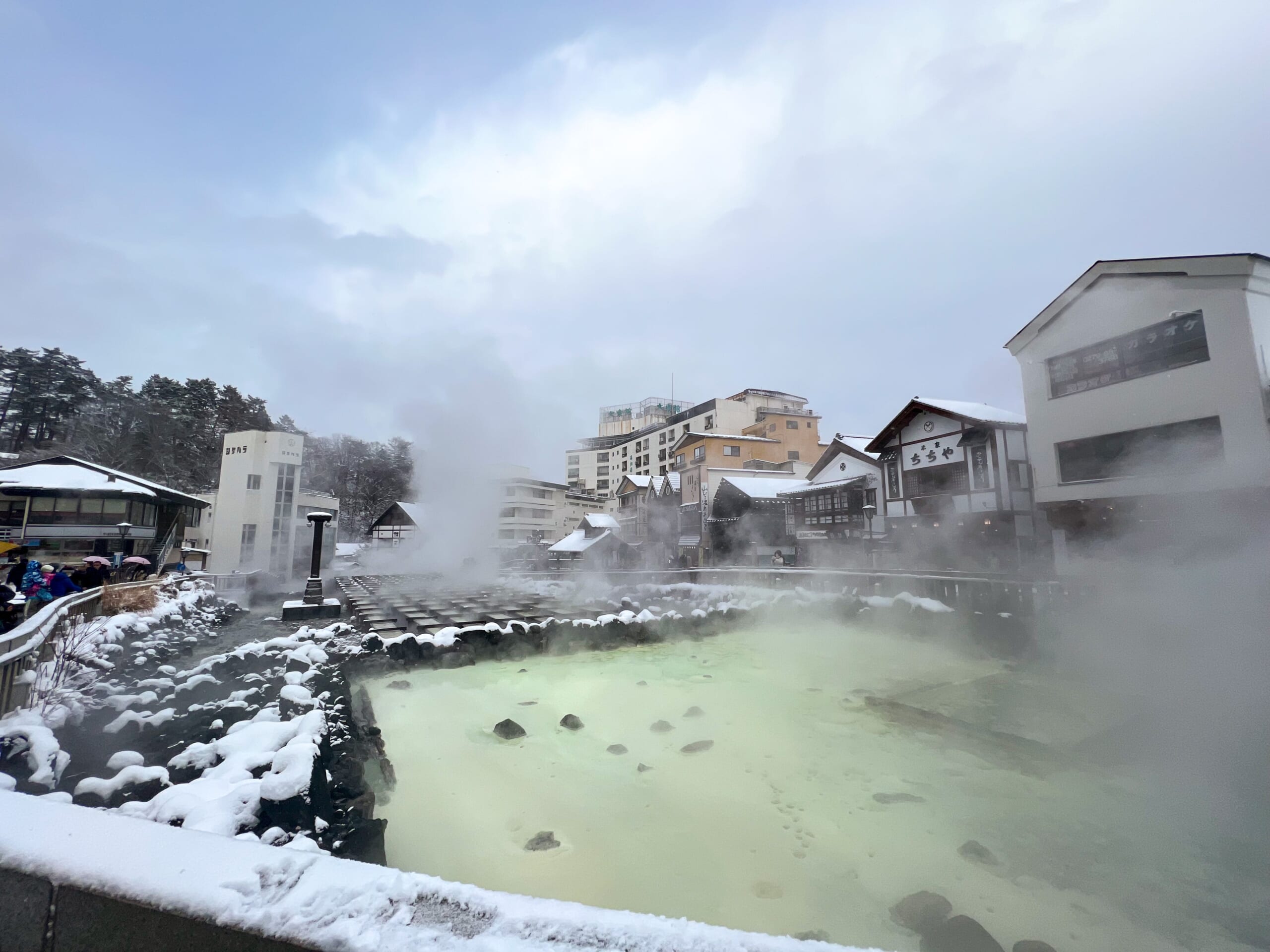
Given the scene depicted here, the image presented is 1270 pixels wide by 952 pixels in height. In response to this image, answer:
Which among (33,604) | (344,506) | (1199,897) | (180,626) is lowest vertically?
(1199,897)

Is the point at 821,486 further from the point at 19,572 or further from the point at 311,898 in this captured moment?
the point at 19,572

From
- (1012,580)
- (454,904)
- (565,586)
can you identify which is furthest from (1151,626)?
(565,586)

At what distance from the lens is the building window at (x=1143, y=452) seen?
11.0m

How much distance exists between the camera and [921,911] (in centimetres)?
369

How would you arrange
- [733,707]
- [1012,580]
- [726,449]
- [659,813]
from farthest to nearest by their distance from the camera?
1. [726,449]
2. [1012,580]
3. [733,707]
4. [659,813]

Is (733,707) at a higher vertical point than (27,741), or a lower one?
lower

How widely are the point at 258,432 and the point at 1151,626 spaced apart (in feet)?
96.0

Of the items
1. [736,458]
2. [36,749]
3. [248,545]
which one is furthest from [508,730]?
[736,458]

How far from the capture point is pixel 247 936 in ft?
4.03

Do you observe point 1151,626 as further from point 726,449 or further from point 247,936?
point 726,449

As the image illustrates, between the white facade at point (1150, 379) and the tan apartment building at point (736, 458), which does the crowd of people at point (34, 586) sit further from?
the tan apartment building at point (736, 458)

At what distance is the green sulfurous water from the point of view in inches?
149

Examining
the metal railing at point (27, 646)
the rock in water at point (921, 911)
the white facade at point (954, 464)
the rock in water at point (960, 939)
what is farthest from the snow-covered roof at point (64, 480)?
the white facade at point (954, 464)

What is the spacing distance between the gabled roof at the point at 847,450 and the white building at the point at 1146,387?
266 inches
